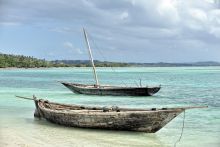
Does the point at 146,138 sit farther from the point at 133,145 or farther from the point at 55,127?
the point at 55,127

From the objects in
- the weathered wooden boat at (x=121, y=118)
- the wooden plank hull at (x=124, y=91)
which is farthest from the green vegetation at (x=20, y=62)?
the weathered wooden boat at (x=121, y=118)

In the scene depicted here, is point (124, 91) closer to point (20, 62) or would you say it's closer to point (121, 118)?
point (121, 118)

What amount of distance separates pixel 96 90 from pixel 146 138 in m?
14.8

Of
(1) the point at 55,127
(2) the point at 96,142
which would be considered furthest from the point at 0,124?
(2) the point at 96,142

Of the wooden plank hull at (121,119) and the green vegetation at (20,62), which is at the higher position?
the green vegetation at (20,62)

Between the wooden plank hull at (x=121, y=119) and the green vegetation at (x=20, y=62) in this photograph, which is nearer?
the wooden plank hull at (x=121, y=119)

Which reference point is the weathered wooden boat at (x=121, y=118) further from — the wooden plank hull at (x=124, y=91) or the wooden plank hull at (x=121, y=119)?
the wooden plank hull at (x=124, y=91)

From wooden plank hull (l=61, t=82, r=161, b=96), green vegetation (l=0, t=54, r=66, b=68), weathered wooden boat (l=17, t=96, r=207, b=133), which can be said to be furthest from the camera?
green vegetation (l=0, t=54, r=66, b=68)

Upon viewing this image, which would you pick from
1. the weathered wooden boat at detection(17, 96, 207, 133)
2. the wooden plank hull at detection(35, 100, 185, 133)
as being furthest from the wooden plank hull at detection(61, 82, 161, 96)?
the wooden plank hull at detection(35, 100, 185, 133)

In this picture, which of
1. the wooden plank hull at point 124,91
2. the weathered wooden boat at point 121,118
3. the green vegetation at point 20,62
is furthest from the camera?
the green vegetation at point 20,62

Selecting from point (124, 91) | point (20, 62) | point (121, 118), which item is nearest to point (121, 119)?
point (121, 118)

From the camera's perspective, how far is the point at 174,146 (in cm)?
1148

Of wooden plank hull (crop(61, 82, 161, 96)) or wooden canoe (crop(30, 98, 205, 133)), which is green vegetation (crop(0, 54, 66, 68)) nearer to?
wooden plank hull (crop(61, 82, 161, 96))

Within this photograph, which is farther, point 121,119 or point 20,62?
point 20,62
